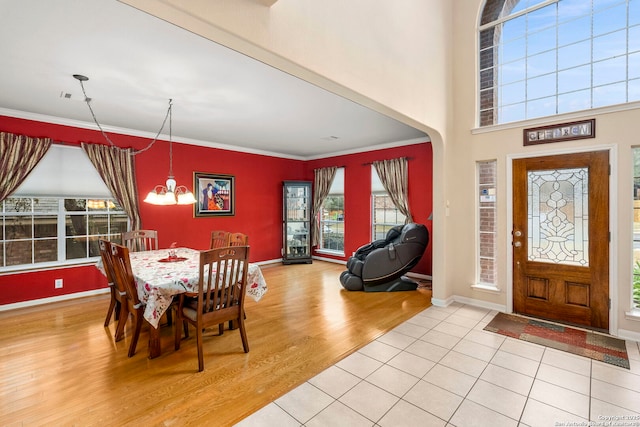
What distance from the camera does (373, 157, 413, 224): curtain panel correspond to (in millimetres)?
5641

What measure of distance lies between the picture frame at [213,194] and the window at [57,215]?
129cm

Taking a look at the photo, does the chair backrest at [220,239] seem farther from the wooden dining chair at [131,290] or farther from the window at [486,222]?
the window at [486,222]

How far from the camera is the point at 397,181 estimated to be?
574 centimetres

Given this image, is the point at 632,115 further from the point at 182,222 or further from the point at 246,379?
the point at 182,222

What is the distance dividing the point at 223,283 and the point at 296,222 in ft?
14.6

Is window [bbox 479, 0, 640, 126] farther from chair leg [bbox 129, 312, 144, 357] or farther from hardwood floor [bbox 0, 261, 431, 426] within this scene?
chair leg [bbox 129, 312, 144, 357]

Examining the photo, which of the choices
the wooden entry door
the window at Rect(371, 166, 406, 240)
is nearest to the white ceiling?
the window at Rect(371, 166, 406, 240)

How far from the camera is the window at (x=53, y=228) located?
3.99m

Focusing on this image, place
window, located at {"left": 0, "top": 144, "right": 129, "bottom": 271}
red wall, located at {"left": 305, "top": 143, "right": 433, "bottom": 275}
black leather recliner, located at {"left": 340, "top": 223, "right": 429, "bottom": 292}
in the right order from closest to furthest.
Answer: window, located at {"left": 0, "top": 144, "right": 129, "bottom": 271} → black leather recliner, located at {"left": 340, "top": 223, "right": 429, "bottom": 292} → red wall, located at {"left": 305, "top": 143, "right": 433, "bottom": 275}

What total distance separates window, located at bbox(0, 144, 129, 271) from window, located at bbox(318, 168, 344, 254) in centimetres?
414

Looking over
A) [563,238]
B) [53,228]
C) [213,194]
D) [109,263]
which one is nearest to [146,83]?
[109,263]

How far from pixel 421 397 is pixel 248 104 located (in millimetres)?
3507

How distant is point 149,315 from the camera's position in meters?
2.45

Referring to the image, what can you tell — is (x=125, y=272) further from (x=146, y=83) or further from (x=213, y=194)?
(x=213, y=194)
